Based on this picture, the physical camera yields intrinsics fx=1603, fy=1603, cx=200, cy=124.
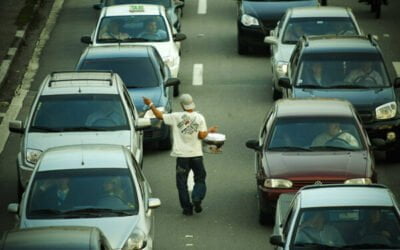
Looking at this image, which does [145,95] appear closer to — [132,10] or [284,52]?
[284,52]

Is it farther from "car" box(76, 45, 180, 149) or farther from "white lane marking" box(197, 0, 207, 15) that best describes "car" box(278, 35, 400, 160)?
"white lane marking" box(197, 0, 207, 15)

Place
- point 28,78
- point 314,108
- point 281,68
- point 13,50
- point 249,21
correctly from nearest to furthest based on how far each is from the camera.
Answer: point 314,108, point 281,68, point 28,78, point 249,21, point 13,50

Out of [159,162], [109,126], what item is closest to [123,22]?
[159,162]

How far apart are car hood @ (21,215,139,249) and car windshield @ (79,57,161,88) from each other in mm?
8998

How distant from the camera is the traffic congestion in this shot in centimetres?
1736

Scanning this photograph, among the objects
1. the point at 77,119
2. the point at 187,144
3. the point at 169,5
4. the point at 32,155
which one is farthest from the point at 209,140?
the point at 169,5

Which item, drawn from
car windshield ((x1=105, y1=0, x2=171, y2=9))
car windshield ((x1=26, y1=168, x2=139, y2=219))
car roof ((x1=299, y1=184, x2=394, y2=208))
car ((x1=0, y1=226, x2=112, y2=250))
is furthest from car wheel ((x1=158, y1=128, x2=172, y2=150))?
car ((x1=0, y1=226, x2=112, y2=250))

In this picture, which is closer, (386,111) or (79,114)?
(79,114)

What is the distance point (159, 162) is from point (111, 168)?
6.68m

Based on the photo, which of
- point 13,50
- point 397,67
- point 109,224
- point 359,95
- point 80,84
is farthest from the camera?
point 13,50

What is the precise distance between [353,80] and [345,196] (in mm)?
9249

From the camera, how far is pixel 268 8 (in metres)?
35.1

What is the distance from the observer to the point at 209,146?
22.4 metres

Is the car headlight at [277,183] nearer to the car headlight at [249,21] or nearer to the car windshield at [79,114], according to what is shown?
the car windshield at [79,114]
